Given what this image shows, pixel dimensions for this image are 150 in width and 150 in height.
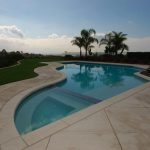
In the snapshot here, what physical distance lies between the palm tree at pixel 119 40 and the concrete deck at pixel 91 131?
21824mm

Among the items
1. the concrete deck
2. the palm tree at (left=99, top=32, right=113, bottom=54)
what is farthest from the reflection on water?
the palm tree at (left=99, top=32, right=113, bottom=54)

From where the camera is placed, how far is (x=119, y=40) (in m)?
25.6

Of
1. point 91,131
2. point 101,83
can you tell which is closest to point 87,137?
point 91,131

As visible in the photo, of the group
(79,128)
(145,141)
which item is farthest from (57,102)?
(145,141)

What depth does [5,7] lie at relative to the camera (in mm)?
12258

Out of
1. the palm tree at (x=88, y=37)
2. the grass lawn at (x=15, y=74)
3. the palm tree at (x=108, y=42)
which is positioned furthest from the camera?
the palm tree at (x=88, y=37)

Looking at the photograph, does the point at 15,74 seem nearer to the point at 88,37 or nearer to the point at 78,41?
the point at 78,41

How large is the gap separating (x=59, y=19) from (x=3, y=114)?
50.7 ft

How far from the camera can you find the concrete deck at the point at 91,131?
10.3 feet

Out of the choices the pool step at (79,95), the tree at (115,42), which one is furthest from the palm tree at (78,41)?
the pool step at (79,95)

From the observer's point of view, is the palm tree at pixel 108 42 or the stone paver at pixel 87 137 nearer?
the stone paver at pixel 87 137

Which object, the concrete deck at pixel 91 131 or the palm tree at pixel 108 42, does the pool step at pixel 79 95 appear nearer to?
the concrete deck at pixel 91 131

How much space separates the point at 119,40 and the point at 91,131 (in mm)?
24164

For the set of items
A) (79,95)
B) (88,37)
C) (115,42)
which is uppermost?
(88,37)
